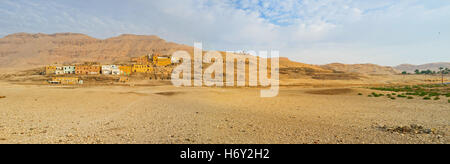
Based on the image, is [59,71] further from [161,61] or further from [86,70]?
[161,61]

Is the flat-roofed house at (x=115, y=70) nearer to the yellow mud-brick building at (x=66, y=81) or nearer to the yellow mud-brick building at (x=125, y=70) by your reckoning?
the yellow mud-brick building at (x=125, y=70)

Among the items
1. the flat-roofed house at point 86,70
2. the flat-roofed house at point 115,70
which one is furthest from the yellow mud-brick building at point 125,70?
the flat-roofed house at point 86,70

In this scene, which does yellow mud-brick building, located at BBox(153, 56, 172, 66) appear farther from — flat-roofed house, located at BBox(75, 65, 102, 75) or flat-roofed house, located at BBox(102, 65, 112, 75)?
flat-roofed house, located at BBox(75, 65, 102, 75)

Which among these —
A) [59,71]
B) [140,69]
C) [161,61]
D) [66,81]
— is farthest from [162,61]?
[66,81]

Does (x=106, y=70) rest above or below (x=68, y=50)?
below

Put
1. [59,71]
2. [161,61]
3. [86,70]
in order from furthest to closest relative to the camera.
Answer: [161,61] → [86,70] → [59,71]

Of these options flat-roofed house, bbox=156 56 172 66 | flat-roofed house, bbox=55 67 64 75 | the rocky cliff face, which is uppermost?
the rocky cliff face

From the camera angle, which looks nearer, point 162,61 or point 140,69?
point 140,69

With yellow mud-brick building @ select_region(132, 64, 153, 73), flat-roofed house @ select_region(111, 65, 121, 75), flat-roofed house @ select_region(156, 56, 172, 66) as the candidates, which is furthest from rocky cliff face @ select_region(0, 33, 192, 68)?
yellow mud-brick building @ select_region(132, 64, 153, 73)

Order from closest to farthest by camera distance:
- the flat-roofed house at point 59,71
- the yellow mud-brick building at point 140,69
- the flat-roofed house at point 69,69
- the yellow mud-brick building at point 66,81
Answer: the yellow mud-brick building at point 66,81
the flat-roofed house at point 59,71
the flat-roofed house at point 69,69
the yellow mud-brick building at point 140,69

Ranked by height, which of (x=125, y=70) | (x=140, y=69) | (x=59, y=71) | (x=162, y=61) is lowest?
(x=59, y=71)

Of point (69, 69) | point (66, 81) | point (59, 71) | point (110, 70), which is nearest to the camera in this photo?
point (66, 81)
